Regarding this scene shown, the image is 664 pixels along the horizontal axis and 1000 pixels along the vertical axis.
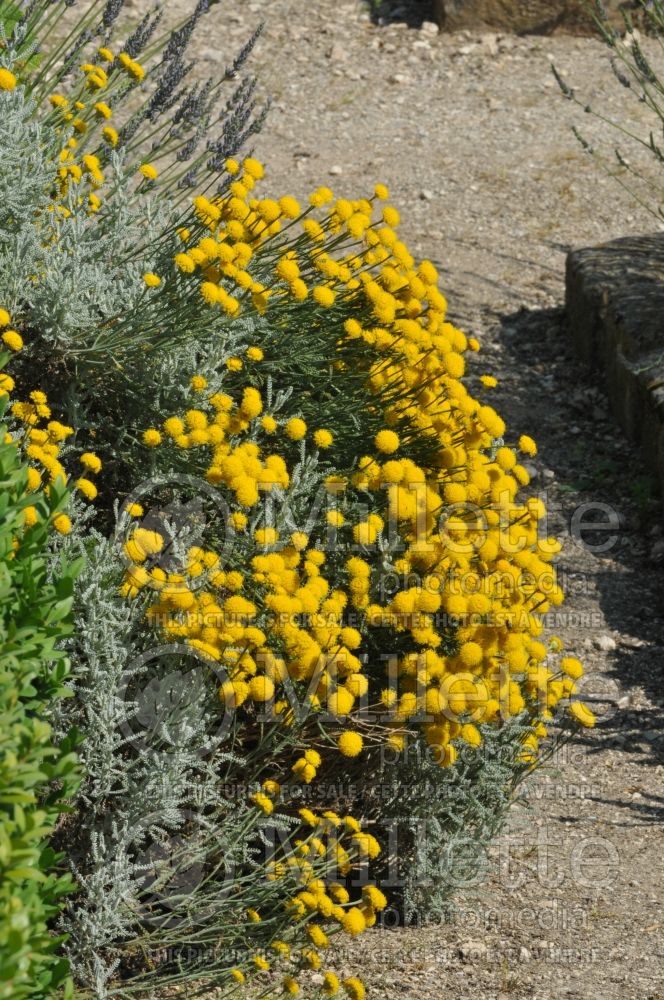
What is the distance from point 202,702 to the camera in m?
2.71

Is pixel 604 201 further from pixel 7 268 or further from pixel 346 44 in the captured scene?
pixel 7 268

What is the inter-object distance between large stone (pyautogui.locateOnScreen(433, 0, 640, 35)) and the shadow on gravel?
282 cm

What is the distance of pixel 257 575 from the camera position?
9.01 feet

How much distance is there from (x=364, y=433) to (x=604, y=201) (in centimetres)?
374

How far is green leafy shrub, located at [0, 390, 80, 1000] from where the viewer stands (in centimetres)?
183

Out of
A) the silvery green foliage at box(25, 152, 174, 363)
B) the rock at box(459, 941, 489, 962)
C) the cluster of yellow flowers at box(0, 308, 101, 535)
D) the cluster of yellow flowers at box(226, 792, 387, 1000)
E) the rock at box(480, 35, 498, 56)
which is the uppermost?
the rock at box(480, 35, 498, 56)

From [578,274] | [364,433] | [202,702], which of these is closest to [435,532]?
[364,433]

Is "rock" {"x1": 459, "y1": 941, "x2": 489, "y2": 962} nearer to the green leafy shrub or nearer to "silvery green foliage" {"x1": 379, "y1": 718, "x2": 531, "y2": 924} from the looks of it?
"silvery green foliage" {"x1": 379, "y1": 718, "x2": 531, "y2": 924}

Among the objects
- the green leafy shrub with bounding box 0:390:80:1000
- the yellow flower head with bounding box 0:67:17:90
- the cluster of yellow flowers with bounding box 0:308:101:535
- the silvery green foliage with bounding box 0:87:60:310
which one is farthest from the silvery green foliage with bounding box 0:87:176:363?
the green leafy shrub with bounding box 0:390:80:1000

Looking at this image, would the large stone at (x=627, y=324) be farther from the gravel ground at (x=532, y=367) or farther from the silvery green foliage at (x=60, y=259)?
the silvery green foliage at (x=60, y=259)

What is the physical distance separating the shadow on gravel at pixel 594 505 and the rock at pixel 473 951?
29.5 inches

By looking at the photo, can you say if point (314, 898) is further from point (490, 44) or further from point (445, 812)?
point (490, 44)

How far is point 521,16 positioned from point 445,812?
6.08 meters

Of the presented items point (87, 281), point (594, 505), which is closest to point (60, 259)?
point (87, 281)
